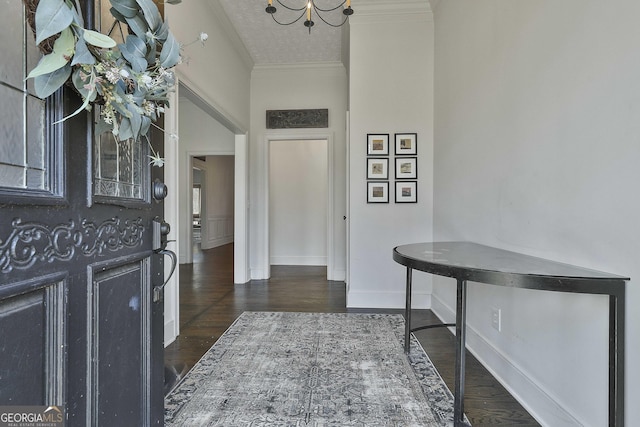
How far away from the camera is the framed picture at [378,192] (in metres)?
3.30

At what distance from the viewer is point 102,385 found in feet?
2.73

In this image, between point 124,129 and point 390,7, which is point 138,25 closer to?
point 124,129

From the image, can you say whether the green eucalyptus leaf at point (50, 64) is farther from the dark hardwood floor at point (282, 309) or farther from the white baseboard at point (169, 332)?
the white baseboard at point (169, 332)

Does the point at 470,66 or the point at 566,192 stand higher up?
the point at 470,66

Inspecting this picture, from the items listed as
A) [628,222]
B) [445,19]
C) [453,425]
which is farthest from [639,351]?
[445,19]

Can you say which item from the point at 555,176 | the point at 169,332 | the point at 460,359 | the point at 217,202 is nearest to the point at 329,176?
the point at 169,332

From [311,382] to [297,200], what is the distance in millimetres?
4452

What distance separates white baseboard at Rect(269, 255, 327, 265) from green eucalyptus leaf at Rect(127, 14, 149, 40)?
538cm

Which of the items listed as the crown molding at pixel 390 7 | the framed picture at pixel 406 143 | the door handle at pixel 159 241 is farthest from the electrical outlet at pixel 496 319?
the crown molding at pixel 390 7

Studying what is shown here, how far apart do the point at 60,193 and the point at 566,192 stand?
1.83 m

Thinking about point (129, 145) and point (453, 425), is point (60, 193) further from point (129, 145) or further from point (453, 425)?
point (453, 425)

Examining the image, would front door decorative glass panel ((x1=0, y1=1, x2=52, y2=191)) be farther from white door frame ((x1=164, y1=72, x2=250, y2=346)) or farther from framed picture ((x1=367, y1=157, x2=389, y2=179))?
framed picture ((x1=367, y1=157, x2=389, y2=179))

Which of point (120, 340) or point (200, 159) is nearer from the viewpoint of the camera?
point (120, 340)

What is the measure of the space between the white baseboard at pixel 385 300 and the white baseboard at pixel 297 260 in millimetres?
2618
